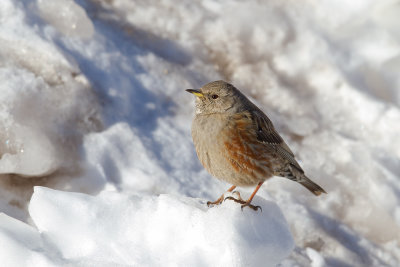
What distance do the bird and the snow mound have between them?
289mm

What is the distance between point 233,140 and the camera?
4.02m

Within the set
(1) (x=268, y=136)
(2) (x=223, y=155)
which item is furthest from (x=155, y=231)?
(1) (x=268, y=136)

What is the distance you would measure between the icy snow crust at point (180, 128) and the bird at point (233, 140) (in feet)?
0.88

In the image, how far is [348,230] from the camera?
16.7 ft

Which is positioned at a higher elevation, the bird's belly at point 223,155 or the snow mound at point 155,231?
the bird's belly at point 223,155

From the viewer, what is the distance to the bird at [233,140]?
13.1 ft

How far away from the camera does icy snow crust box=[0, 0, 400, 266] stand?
3.59 m

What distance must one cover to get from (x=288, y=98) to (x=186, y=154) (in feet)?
5.76

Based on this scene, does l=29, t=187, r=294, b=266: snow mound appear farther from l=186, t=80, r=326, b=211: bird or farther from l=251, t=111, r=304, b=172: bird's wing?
l=251, t=111, r=304, b=172: bird's wing

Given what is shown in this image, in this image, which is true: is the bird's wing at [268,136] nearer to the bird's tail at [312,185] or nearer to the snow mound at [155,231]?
the bird's tail at [312,185]

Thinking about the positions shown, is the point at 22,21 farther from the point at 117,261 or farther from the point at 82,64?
the point at 117,261

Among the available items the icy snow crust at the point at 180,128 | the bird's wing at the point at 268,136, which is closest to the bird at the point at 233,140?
the bird's wing at the point at 268,136

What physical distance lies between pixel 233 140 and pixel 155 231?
0.93m

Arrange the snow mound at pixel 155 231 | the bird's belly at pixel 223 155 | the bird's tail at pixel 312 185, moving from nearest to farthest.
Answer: the snow mound at pixel 155 231 < the bird's belly at pixel 223 155 < the bird's tail at pixel 312 185
